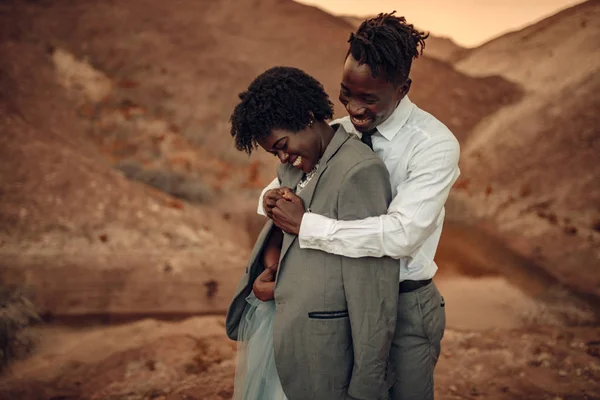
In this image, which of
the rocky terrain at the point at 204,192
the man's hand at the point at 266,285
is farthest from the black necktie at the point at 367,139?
the rocky terrain at the point at 204,192

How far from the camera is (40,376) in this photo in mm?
3395

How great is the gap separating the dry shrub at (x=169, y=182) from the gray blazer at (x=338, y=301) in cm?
369

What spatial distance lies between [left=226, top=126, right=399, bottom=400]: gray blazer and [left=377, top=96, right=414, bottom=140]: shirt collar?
5.9 inches

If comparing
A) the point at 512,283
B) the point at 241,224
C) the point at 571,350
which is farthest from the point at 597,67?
the point at 241,224

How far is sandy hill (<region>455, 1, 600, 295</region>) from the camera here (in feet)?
15.2

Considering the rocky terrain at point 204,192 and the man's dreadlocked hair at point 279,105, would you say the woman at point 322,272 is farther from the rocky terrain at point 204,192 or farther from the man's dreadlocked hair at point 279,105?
the rocky terrain at point 204,192

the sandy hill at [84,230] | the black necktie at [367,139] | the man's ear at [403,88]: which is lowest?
the sandy hill at [84,230]

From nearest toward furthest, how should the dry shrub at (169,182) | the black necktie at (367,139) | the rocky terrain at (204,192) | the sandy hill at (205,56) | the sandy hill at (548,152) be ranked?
1. the black necktie at (367,139)
2. the rocky terrain at (204,192)
3. the sandy hill at (548,152)
4. the dry shrub at (169,182)
5. the sandy hill at (205,56)

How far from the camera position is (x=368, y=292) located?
1.54 meters

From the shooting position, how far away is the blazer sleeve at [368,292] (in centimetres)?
153

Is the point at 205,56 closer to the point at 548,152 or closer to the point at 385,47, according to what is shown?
the point at 548,152

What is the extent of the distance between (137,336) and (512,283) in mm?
2792

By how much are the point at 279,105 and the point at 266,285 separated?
524 mm

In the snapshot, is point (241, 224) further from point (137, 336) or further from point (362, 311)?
point (362, 311)
